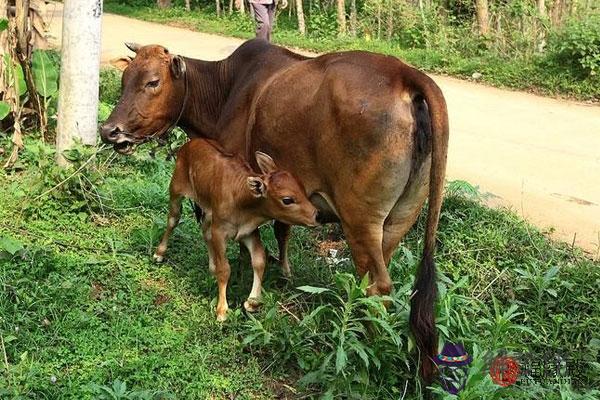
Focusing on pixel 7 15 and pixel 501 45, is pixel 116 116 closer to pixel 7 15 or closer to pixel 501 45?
pixel 7 15

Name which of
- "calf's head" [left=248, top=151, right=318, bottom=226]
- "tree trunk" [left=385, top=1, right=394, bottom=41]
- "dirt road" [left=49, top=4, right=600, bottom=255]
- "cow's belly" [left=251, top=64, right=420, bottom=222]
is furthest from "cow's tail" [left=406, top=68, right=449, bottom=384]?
"tree trunk" [left=385, top=1, right=394, bottom=41]

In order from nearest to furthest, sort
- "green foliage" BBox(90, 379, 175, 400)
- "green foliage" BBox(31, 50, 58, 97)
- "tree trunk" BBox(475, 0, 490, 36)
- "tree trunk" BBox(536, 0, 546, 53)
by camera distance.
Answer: "green foliage" BBox(90, 379, 175, 400) → "green foliage" BBox(31, 50, 58, 97) → "tree trunk" BBox(536, 0, 546, 53) → "tree trunk" BBox(475, 0, 490, 36)

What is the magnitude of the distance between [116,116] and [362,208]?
1.86 m

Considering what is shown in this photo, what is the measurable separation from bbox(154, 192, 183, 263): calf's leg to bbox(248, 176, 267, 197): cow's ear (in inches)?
40.2

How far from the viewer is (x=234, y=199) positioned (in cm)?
437

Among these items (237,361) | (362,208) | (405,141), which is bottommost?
(237,361)

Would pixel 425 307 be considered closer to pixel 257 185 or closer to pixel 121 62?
pixel 257 185

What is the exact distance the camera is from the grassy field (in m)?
3.86

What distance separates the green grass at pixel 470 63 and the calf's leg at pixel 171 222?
6.74 meters

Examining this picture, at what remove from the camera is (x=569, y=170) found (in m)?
7.46

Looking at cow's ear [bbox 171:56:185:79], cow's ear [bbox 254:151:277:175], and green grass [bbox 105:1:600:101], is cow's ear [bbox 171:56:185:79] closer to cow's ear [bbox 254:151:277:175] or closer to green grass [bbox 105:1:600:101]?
cow's ear [bbox 254:151:277:175]

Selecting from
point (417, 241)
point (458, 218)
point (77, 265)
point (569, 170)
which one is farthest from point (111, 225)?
point (569, 170)

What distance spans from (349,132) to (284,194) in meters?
0.53

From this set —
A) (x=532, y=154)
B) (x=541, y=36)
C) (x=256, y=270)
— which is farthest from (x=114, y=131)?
(x=541, y=36)
